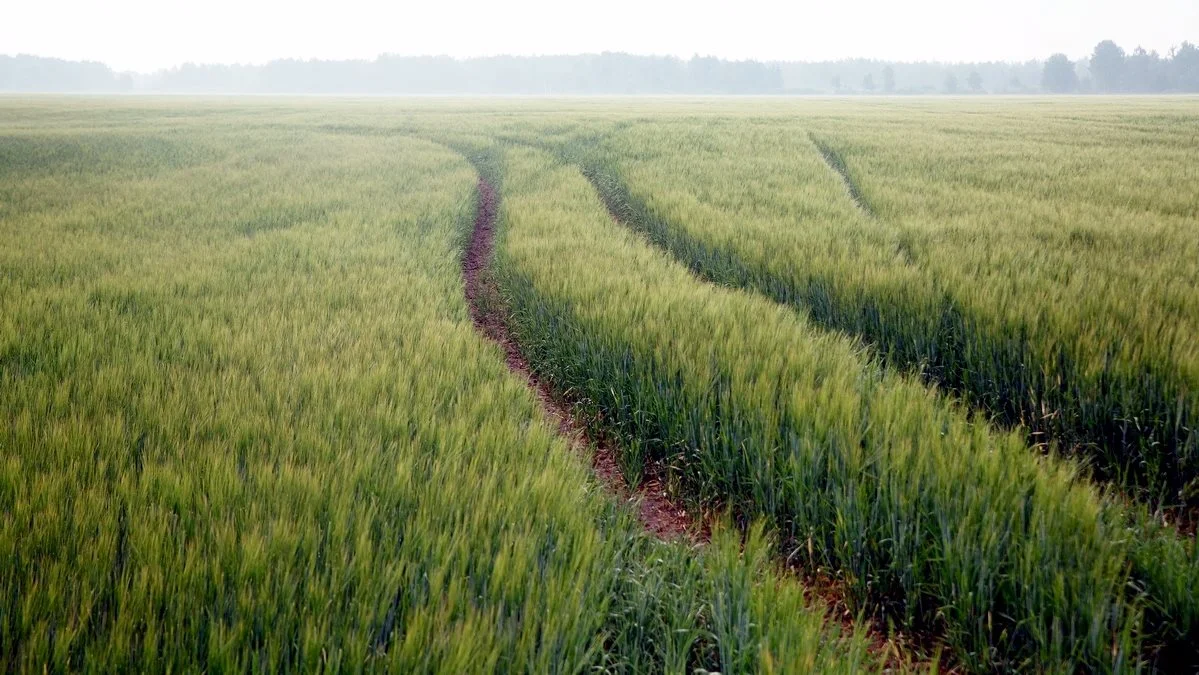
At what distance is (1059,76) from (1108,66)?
10315 mm

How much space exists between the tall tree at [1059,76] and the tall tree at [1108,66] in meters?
4.41

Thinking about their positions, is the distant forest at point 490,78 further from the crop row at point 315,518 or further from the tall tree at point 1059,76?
the crop row at point 315,518

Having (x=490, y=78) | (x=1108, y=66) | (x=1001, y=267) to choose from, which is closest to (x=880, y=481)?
(x=1001, y=267)

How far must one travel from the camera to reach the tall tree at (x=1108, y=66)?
126 m

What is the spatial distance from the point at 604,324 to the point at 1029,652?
2991 mm

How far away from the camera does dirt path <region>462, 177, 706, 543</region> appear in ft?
10.5

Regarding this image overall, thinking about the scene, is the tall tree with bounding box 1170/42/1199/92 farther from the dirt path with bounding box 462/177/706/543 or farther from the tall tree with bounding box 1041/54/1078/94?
the dirt path with bounding box 462/177/706/543

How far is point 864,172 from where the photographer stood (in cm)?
1295

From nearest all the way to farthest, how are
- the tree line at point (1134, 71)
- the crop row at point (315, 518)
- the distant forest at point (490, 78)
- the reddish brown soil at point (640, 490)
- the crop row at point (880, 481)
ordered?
the crop row at point (315, 518) → the crop row at point (880, 481) → the reddish brown soil at point (640, 490) → the tree line at point (1134, 71) → the distant forest at point (490, 78)

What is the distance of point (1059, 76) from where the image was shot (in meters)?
127

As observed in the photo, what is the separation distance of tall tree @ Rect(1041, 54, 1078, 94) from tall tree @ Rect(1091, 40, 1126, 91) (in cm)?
441

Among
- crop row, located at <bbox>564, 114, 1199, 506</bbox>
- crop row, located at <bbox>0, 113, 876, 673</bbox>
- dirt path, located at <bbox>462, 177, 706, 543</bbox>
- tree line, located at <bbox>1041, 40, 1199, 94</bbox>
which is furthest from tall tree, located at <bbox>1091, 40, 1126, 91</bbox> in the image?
crop row, located at <bbox>0, 113, 876, 673</bbox>

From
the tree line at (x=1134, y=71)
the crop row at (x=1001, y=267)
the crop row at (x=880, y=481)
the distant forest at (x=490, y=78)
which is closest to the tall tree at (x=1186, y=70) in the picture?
the tree line at (x=1134, y=71)

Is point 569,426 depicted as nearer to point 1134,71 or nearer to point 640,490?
point 640,490
